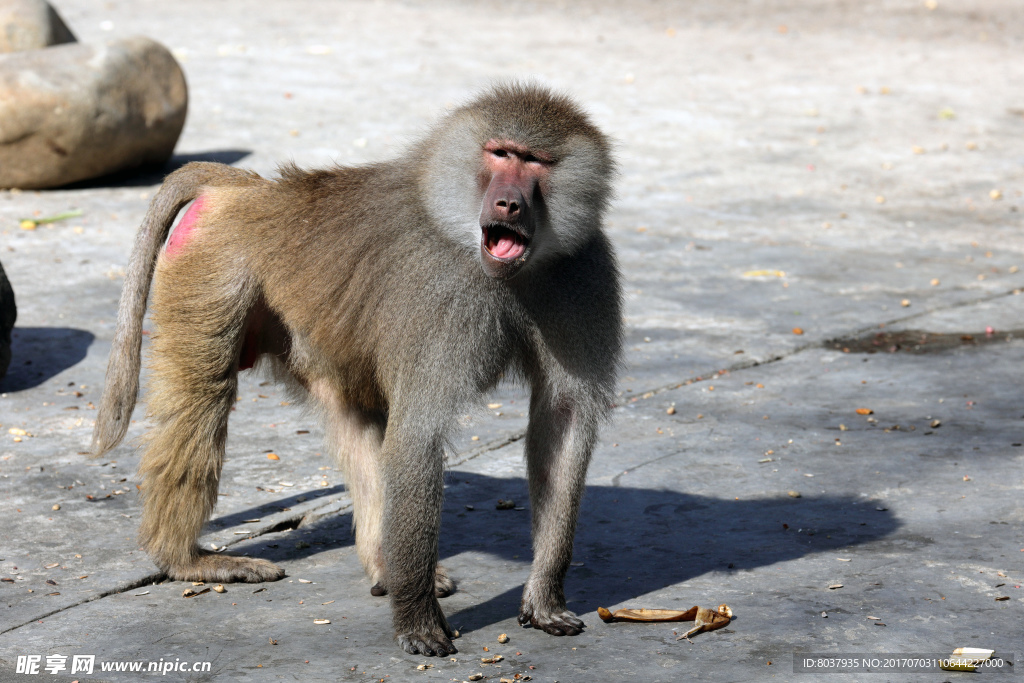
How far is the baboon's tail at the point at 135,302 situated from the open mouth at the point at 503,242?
1.13m

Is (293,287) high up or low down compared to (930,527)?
up

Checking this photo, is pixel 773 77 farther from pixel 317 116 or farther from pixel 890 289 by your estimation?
pixel 890 289

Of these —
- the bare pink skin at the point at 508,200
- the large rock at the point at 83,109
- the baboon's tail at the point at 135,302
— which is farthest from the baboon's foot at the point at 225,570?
the large rock at the point at 83,109

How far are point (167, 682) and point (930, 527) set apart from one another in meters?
2.64

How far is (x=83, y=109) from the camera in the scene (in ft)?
28.6

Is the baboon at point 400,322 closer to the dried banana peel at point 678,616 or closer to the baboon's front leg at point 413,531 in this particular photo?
the baboon's front leg at point 413,531

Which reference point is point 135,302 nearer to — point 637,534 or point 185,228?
point 185,228

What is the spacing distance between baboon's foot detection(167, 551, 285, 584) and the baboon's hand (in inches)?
34.6

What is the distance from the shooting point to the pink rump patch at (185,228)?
401 centimetres

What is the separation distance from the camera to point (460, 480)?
492 cm

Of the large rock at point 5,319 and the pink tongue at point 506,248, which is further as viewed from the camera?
the large rock at point 5,319

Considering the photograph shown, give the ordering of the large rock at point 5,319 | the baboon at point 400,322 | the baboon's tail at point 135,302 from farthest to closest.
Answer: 1. the large rock at point 5,319
2. the baboon's tail at point 135,302
3. the baboon at point 400,322

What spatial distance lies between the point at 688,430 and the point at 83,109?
5404mm

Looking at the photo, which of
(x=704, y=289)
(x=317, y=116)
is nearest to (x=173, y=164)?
(x=317, y=116)
